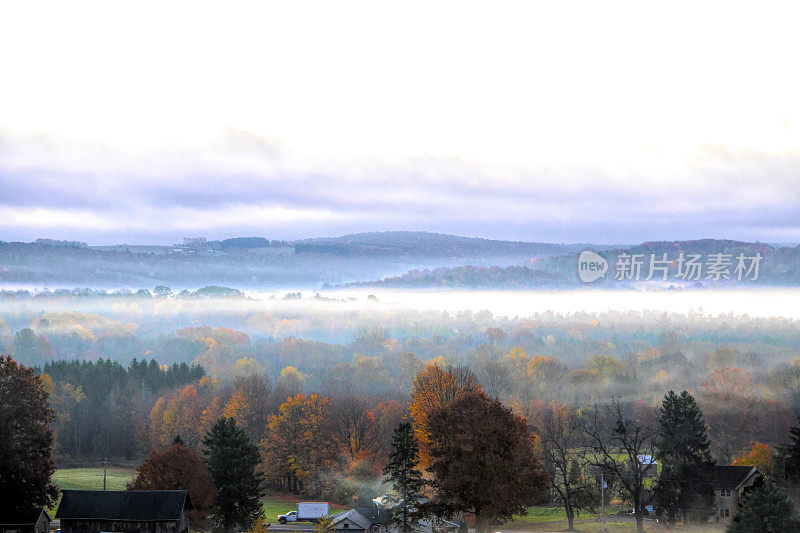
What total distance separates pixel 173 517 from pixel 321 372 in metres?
112

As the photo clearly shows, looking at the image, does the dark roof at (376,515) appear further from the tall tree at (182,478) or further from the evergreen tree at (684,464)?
the evergreen tree at (684,464)

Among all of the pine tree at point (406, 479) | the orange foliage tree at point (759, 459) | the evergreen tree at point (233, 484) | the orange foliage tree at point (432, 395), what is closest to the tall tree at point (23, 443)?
the evergreen tree at point (233, 484)

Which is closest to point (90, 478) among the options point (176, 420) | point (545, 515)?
point (176, 420)

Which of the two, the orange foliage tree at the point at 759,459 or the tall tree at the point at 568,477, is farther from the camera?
the orange foliage tree at the point at 759,459

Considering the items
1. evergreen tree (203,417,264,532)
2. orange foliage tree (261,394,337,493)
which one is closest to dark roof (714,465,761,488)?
evergreen tree (203,417,264,532)

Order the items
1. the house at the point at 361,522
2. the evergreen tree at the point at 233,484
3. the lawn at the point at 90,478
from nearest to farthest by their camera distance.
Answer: the evergreen tree at the point at 233,484 < the house at the point at 361,522 < the lawn at the point at 90,478

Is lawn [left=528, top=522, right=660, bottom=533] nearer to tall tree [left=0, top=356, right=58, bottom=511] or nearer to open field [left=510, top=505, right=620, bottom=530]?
open field [left=510, top=505, right=620, bottom=530]

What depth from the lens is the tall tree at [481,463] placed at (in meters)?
52.9

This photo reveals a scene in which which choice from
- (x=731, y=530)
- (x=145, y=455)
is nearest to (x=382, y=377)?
(x=145, y=455)

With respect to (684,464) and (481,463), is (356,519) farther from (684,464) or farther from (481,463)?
(684,464)

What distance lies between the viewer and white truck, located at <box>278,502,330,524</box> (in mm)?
73375

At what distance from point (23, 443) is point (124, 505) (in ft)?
26.6

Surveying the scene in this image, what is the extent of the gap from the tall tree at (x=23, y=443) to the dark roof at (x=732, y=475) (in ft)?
156

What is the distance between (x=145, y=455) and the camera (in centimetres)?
11306
